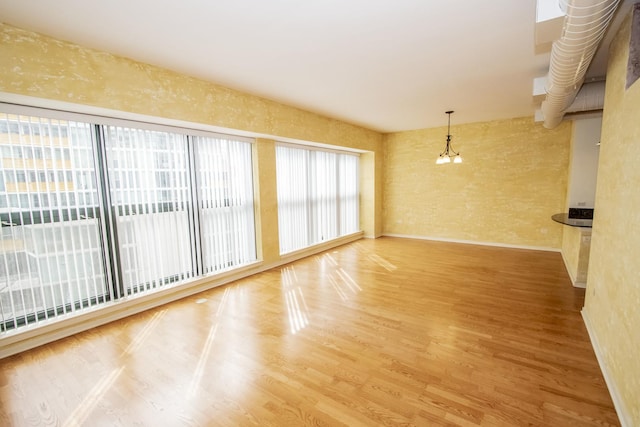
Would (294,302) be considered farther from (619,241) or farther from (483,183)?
(483,183)

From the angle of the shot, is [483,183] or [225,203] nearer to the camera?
[225,203]

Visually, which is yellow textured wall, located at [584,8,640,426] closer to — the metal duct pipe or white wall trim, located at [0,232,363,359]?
the metal duct pipe

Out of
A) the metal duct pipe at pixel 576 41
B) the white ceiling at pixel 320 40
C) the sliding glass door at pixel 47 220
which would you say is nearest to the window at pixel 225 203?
the white ceiling at pixel 320 40

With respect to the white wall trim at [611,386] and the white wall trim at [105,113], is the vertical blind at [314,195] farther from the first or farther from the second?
the white wall trim at [611,386]

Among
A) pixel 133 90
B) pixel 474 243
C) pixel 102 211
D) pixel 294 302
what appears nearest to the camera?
pixel 133 90

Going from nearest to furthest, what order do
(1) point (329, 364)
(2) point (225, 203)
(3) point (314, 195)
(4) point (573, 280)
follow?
(1) point (329, 364) → (4) point (573, 280) → (2) point (225, 203) → (3) point (314, 195)

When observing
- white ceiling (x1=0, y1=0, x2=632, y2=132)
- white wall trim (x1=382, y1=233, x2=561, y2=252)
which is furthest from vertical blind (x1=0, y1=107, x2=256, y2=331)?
white wall trim (x1=382, y1=233, x2=561, y2=252)

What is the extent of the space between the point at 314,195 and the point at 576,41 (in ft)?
15.2

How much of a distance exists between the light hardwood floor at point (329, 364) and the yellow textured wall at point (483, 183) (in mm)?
2574

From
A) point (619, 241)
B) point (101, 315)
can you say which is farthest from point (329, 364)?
point (101, 315)

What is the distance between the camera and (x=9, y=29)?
86.8 inches

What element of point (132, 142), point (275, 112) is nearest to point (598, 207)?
point (275, 112)

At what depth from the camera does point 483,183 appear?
6.36m

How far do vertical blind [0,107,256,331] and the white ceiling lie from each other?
3.09 ft
